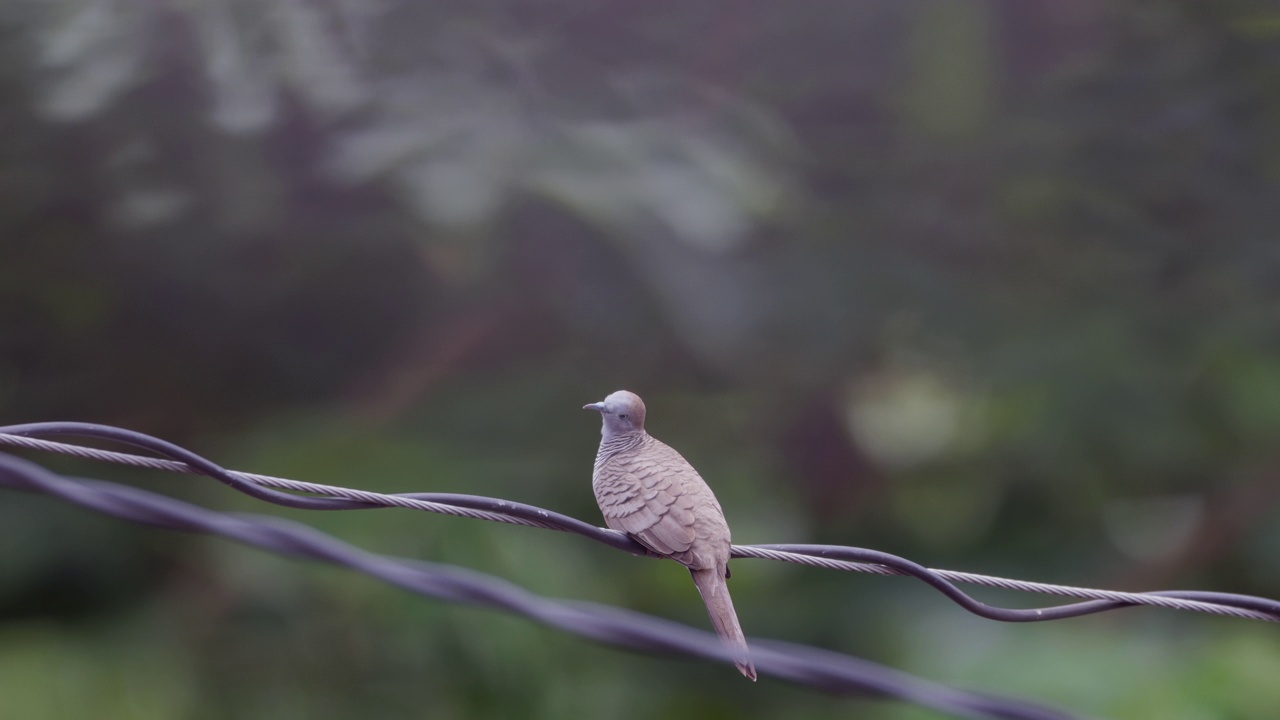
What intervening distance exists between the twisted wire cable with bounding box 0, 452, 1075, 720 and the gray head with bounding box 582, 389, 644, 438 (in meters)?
1.25

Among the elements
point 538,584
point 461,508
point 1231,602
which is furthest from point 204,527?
point 538,584

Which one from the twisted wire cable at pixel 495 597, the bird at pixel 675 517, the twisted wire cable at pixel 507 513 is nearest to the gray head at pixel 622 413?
the bird at pixel 675 517

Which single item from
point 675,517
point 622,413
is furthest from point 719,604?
point 622,413

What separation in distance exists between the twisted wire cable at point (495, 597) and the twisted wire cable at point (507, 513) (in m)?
0.19

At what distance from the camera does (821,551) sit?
72.2 inches

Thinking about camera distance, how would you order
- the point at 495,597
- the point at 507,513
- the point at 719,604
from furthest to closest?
the point at 719,604 → the point at 507,513 → the point at 495,597

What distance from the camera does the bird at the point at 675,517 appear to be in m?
2.17

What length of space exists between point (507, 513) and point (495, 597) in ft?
0.88

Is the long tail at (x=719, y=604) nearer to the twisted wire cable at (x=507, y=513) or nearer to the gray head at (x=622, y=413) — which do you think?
the twisted wire cable at (x=507, y=513)

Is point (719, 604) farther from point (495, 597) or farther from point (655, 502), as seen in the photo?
point (495, 597)

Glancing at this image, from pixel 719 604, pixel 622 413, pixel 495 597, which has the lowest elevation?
pixel 719 604

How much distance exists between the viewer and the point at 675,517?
221 cm

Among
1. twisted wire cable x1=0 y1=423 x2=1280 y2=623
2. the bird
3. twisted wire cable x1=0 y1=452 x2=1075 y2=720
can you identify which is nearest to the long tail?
the bird

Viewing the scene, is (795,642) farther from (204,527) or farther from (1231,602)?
(204,527)
